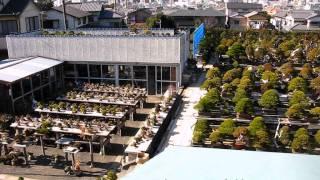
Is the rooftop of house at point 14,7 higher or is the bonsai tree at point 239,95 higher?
the rooftop of house at point 14,7

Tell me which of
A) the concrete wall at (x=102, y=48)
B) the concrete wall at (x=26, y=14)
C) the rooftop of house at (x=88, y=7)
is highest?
the rooftop of house at (x=88, y=7)

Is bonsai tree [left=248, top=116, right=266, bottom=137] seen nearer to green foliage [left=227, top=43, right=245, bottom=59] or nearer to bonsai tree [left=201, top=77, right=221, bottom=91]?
bonsai tree [left=201, top=77, right=221, bottom=91]

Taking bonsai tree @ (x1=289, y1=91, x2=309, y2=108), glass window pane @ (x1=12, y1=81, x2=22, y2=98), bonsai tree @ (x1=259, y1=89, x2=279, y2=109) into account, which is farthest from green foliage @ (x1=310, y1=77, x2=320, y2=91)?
glass window pane @ (x1=12, y1=81, x2=22, y2=98)

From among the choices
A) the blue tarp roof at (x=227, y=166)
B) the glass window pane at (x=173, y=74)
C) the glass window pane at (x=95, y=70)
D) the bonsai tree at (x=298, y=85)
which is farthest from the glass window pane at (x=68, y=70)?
the blue tarp roof at (x=227, y=166)

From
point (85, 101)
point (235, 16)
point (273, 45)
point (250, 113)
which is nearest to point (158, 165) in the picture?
point (250, 113)

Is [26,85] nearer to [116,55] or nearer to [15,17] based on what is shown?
[116,55]

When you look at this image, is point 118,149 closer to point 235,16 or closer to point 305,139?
point 305,139

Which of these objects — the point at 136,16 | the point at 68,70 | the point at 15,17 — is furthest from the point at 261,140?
the point at 136,16

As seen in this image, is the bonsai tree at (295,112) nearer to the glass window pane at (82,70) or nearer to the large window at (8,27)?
the glass window pane at (82,70)
